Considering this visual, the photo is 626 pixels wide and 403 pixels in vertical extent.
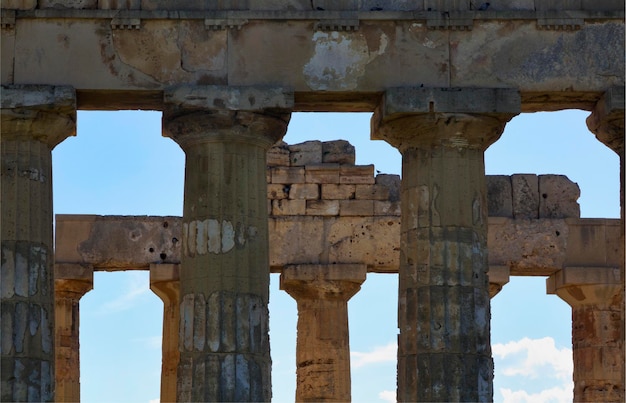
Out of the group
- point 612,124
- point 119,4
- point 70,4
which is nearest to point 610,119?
point 612,124

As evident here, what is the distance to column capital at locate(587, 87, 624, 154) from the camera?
91.0ft

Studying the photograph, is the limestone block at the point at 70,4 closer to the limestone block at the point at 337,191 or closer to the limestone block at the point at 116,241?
the limestone block at the point at 116,241

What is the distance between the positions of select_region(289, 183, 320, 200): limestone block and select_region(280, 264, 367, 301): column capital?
163 centimetres

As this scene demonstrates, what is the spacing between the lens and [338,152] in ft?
125

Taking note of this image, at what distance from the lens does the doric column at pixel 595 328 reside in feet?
121

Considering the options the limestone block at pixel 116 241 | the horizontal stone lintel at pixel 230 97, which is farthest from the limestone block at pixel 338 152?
the horizontal stone lintel at pixel 230 97

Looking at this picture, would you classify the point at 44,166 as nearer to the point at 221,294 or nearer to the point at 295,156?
the point at 221,294

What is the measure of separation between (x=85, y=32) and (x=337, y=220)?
10.6 metres

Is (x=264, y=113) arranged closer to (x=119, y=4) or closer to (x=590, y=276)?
(x=119, y=4)

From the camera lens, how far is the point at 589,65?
27.9m

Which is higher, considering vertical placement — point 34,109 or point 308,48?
point 308,48

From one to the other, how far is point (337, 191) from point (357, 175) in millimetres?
534

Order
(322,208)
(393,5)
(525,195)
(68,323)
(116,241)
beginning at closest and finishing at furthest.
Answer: (393,5), (68,323), (116,241), (322,208), (525,195)

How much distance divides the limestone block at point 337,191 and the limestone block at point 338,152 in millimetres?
621
